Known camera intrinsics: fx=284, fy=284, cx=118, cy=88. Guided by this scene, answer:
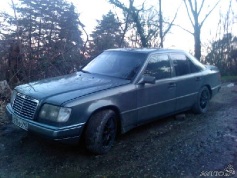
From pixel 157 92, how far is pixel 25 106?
2.35 m

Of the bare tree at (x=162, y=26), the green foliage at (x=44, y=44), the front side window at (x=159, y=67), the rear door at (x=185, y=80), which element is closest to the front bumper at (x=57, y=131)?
the front side window at (x=159, y=67)

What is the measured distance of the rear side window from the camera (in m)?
5.95

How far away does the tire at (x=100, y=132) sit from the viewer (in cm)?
424

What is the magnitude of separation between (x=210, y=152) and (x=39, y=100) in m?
2.80

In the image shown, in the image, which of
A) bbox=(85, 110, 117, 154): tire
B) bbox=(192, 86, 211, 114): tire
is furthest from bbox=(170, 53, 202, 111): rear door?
bbox=(85, 110, 117, 154): tire

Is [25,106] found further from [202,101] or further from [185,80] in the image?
[202,101]

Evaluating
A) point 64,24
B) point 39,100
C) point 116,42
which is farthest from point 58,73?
point 39,100

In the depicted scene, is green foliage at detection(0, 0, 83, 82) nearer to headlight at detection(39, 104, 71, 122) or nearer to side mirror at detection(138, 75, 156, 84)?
side mirror at detection(138, 75, 156, 84)

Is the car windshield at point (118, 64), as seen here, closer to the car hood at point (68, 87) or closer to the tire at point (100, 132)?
the car hood at point (68, 87)

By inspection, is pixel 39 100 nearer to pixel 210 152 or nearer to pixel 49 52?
pixel 210 152

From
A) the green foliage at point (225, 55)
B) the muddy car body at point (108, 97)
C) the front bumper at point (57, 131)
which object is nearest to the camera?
the front bumper at point (57, 131)

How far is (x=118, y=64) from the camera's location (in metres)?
5.43

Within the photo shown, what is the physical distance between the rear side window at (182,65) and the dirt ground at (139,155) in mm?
1177

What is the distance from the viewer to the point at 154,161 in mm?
4242
